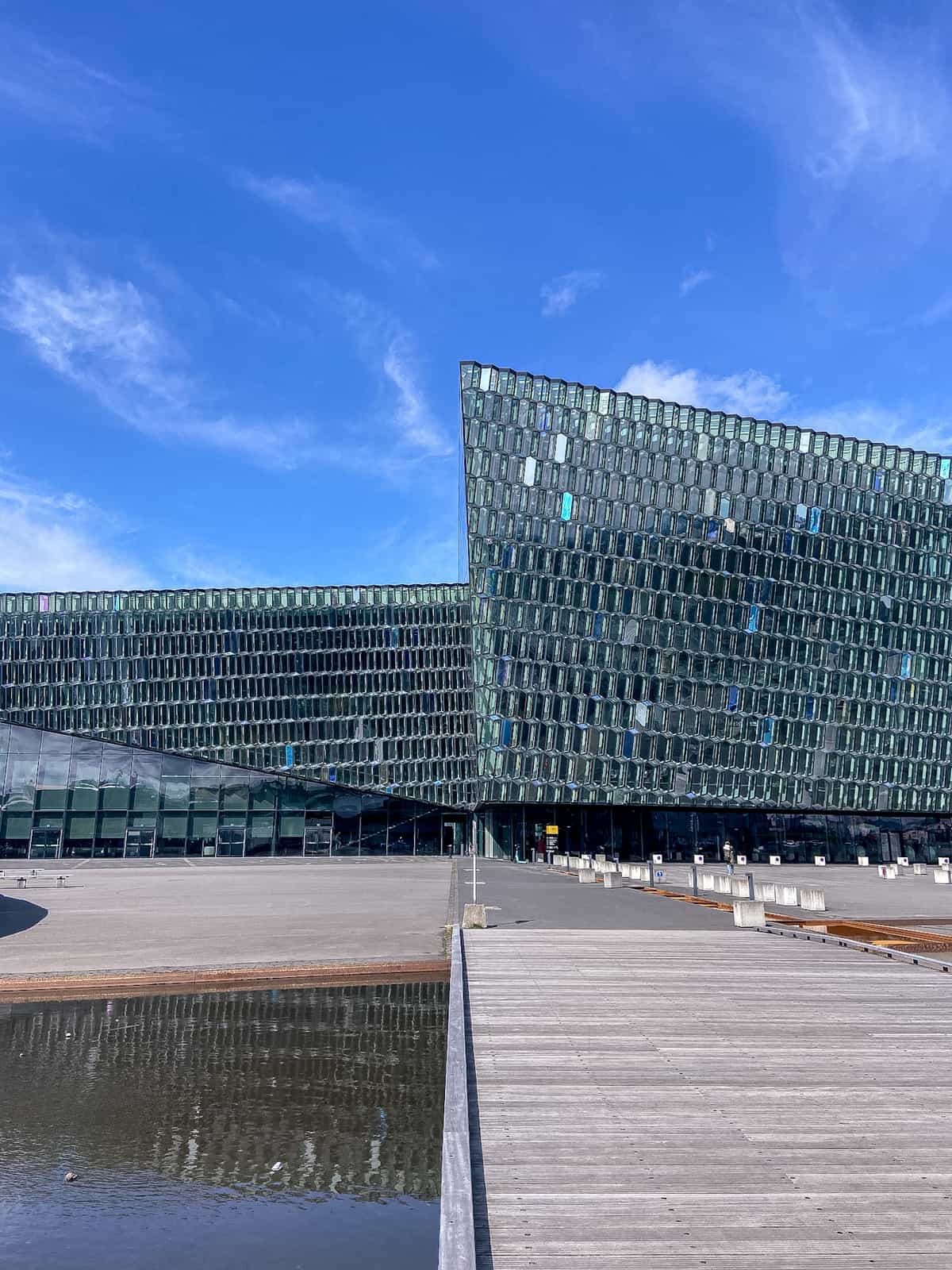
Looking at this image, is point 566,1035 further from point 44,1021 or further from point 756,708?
point 756,708

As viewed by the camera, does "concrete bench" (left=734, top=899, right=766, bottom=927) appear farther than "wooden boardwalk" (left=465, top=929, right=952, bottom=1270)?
Yes

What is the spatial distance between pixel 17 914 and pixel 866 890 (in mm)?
32779

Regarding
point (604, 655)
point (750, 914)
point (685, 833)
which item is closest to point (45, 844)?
point (604, 655)

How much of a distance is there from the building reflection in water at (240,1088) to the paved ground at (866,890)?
1696 cm

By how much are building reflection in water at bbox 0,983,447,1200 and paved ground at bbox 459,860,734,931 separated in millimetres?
6019

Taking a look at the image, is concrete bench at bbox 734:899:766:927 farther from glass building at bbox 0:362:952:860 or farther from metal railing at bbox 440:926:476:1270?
glass building at bbox 0:362:952:860

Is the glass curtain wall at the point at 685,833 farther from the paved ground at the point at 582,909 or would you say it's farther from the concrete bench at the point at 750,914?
the concrete bench at the point at 750,914

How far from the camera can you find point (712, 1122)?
8797mm

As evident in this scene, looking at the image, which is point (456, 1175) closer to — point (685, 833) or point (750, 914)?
point (750, 914)

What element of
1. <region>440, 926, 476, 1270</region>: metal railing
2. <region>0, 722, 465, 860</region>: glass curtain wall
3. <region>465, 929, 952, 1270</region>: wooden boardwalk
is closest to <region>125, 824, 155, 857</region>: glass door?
<region>0, 722, 465, 860</region>: glass curtain wall

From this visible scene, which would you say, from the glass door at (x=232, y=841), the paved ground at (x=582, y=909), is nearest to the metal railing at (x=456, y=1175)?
the paved ground at (x=582, y=909)

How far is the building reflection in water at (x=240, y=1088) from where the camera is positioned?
1061 centimetres

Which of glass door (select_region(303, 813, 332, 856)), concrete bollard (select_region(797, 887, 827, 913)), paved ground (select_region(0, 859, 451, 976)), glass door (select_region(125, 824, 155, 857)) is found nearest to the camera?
paved ground (select_region(0, 859, 451, 976))

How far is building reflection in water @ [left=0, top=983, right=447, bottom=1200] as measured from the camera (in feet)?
34.8
